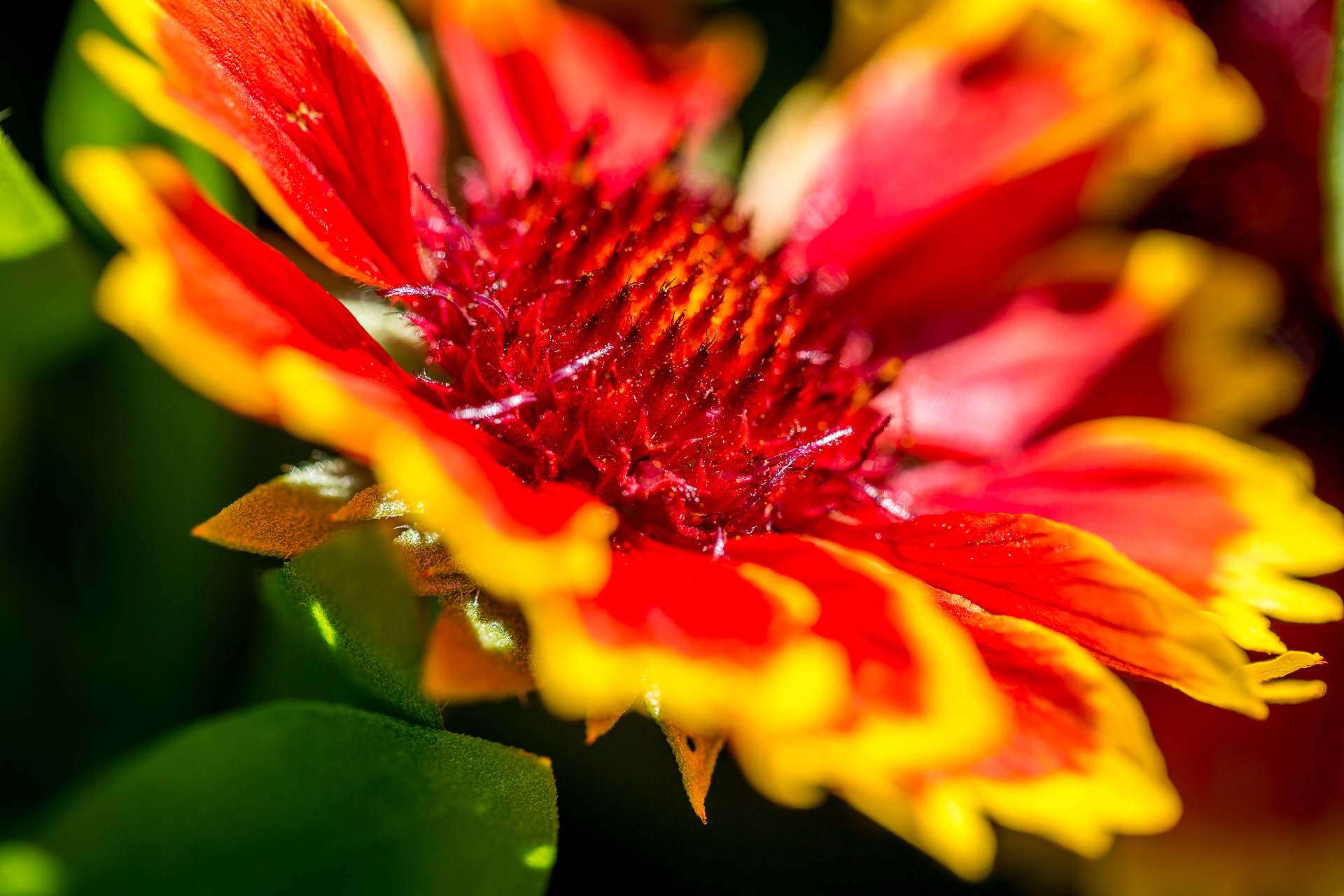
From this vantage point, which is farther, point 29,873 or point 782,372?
point 782,372

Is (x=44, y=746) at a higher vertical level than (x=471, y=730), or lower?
higher

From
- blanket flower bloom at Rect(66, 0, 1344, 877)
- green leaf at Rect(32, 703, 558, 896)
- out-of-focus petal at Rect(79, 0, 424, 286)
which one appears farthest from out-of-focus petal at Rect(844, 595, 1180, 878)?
out-of-focus petal at Rect(79, 0, 424, 286)

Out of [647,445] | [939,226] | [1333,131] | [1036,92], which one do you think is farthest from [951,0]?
[647,445]

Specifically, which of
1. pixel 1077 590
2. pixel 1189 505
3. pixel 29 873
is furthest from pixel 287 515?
pixel 1189 505

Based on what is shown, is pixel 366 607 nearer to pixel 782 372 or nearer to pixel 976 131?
pixel 782 372

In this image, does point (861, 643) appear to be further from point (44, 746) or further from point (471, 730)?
point (44, 746)

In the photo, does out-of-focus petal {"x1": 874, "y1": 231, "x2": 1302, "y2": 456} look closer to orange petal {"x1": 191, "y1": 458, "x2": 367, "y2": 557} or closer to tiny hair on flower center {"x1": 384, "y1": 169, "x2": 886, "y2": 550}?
tiny hair on flower center {"x1": 384, "y1": 169, "x2": 886, "y2": 550}
